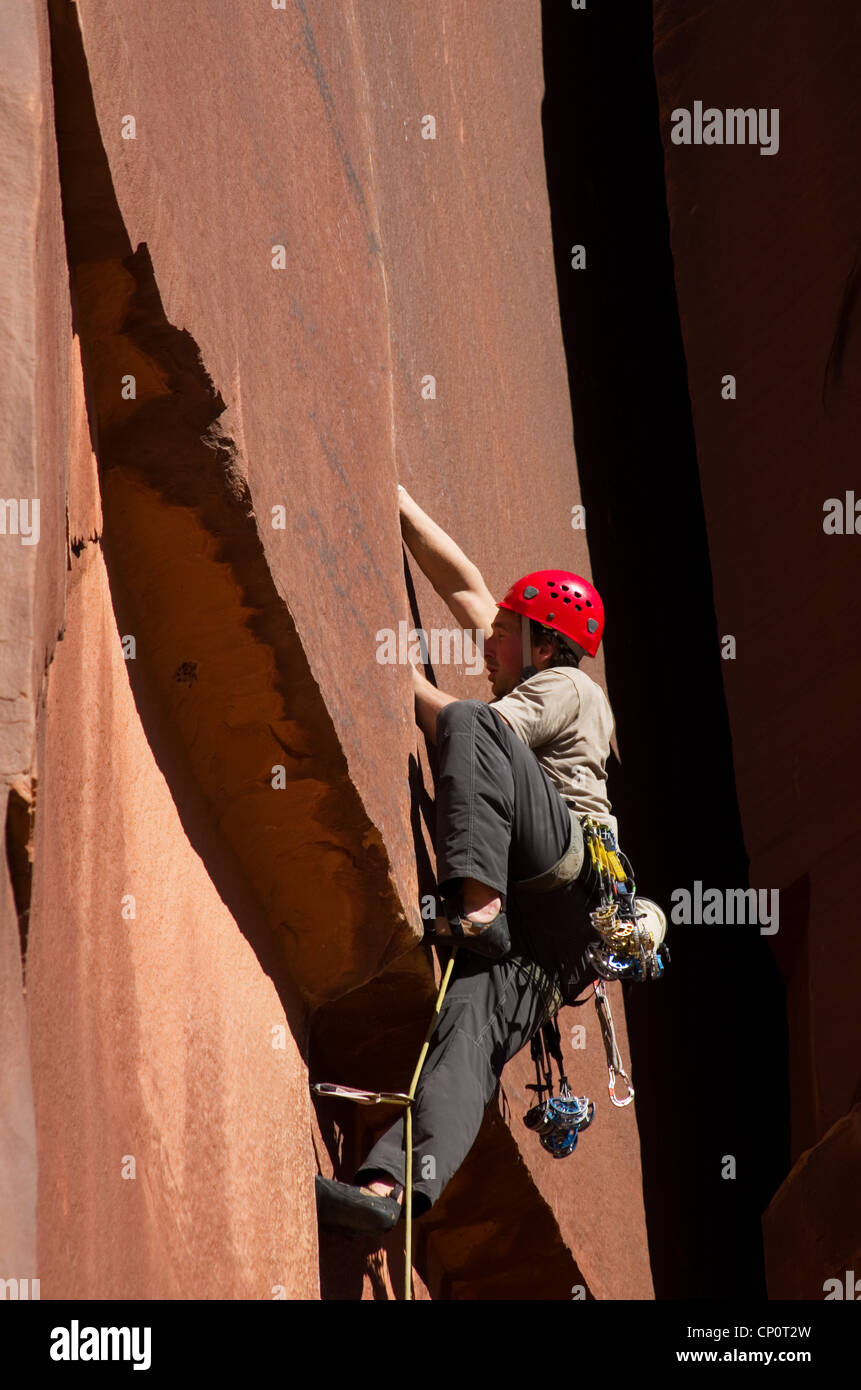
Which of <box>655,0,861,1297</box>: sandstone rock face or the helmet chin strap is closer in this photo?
the helmet chin strap

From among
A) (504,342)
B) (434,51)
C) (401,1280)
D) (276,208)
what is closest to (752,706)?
(504,342)

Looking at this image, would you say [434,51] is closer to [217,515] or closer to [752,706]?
[752,706]

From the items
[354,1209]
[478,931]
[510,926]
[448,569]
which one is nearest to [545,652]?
[448,569]

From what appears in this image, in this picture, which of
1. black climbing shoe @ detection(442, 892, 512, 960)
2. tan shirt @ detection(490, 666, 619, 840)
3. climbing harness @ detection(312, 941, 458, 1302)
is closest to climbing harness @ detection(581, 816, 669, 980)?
tan shirt @ detection(490, 666, 619, 840)

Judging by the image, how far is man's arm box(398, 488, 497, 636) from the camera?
15.6ft

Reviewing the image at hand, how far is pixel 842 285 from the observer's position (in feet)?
26.0

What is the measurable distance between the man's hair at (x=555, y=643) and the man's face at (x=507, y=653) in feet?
0.05

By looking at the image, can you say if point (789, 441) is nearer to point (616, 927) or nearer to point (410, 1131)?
point (616, 927)

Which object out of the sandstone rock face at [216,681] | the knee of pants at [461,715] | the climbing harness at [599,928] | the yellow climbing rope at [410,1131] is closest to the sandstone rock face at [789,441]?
the sandstone rock face at [216,681]

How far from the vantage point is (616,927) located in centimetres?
416

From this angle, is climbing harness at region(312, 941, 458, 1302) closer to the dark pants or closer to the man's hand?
the dark pants

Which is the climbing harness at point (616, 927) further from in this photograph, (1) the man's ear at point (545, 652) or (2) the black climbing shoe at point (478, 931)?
(1) the man's ear at point (545, 652)

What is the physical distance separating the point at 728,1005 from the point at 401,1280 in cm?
404

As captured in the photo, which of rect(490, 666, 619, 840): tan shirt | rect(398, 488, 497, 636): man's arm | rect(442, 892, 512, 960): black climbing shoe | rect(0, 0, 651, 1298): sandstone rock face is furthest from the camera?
rect(398, 488, 497, 636): man's arm
